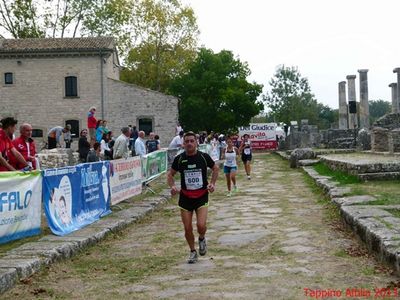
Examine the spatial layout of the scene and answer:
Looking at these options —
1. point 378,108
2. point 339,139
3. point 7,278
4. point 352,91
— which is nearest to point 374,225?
Result: point 7,278

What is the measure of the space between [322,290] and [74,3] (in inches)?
1770

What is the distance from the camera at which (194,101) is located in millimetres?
46438

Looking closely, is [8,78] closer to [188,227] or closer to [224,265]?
[188,227]

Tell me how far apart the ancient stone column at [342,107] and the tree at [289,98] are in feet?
115

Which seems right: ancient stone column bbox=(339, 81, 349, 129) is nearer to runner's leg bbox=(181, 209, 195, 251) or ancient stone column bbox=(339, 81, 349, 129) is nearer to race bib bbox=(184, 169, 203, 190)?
race bib bbox=(184, 169, 203, 190)

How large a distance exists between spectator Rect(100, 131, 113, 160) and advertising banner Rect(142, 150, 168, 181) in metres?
1.35

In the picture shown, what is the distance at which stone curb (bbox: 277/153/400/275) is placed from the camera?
607 centimetres

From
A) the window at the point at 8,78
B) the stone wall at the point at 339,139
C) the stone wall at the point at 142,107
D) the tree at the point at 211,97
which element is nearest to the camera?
the stone wall at the point at 339,139

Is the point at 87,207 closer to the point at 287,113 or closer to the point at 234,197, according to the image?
the point at 234,197

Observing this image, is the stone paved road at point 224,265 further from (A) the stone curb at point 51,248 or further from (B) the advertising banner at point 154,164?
(B) the advertising banner at point 154,164

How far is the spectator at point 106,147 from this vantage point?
17.0m

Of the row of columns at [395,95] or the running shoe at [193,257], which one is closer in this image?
the running shoe at [193,257]

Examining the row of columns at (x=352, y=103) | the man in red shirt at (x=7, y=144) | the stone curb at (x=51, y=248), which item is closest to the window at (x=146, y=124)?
the row of columns at (x=352, y=103)

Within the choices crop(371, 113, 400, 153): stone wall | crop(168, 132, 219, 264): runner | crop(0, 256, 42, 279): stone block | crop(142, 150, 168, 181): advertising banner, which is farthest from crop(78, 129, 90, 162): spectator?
crop(371, 113, 400, 153): stone wall
